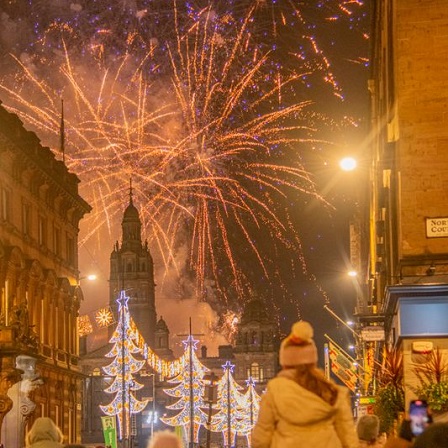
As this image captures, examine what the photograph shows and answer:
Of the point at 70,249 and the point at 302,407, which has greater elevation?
the point at 70,249

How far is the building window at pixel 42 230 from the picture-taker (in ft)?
144

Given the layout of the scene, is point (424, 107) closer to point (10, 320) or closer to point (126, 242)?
point (10, 320)

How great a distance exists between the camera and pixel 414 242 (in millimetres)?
22062

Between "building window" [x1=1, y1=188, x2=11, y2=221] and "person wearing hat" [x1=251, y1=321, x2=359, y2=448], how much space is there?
31.8m

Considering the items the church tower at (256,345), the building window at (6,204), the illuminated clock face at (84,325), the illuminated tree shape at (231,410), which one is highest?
the church tower at (256,345)

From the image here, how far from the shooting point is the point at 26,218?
1635 inches

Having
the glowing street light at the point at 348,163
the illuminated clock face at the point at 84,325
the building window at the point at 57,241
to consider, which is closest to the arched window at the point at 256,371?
the illuminated clock face at the point at 84,325

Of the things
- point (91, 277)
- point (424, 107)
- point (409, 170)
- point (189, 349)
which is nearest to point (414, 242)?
point (409, 170)

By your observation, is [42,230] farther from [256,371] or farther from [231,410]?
[256,371]

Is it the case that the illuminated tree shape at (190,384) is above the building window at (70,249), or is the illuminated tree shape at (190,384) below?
below

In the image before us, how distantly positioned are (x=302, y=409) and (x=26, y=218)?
35546 millimetres

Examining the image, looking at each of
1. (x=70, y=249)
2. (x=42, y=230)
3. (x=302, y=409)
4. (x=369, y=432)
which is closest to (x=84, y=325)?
(x=70, y=249)

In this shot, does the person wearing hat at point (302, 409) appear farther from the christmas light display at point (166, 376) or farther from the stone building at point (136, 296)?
the stone building at point (136, 296)

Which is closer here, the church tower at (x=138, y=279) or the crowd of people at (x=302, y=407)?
the crowd of people at (x=302, y=407)
